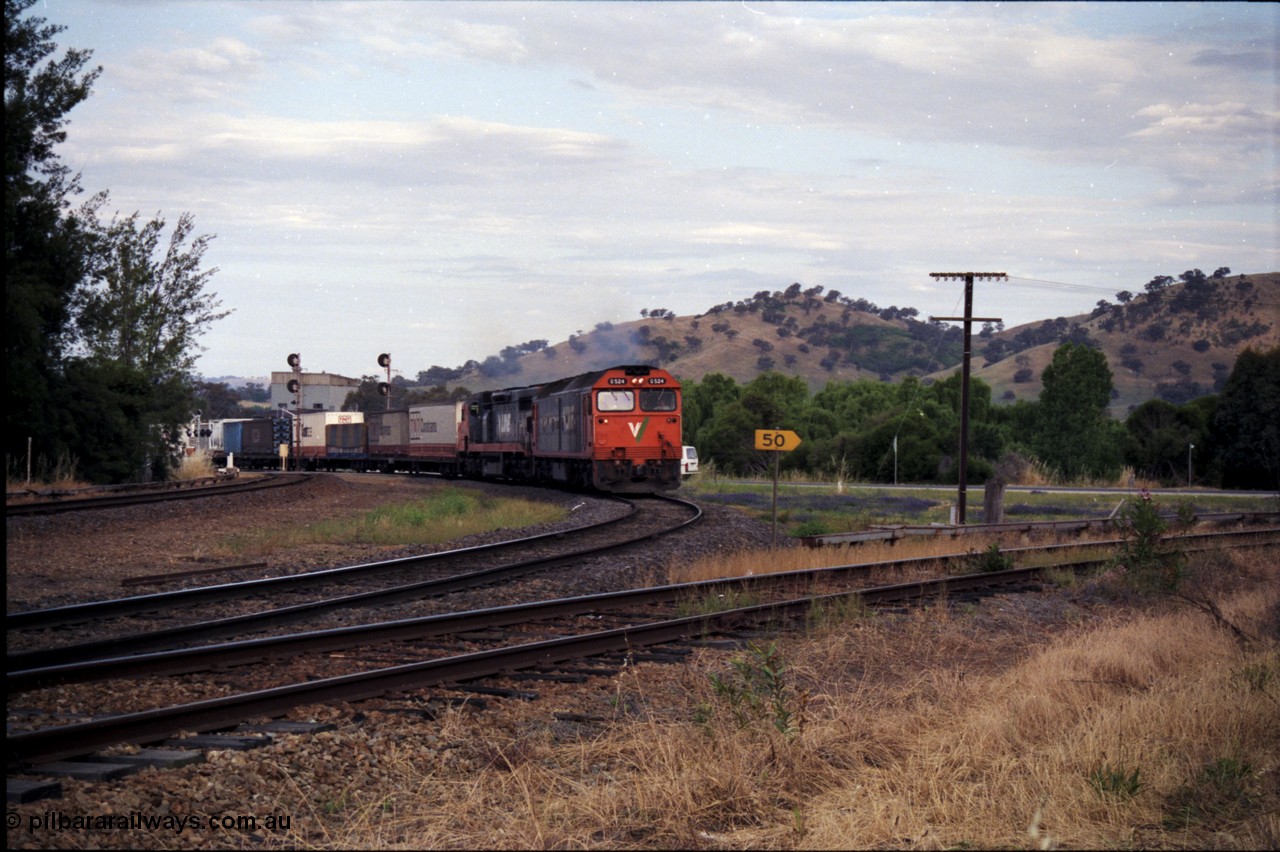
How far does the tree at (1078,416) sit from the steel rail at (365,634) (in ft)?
154

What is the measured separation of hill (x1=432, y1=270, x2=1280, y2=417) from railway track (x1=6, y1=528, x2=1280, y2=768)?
90010 mm

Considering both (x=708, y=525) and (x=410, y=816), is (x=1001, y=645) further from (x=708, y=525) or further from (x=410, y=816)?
(x=708, y=525)

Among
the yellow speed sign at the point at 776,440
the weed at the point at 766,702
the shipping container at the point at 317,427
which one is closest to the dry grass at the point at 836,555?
the yellow speed sign at the point at 776,440

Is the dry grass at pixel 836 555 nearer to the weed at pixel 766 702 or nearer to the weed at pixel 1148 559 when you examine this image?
the weed at pixel 1148 559

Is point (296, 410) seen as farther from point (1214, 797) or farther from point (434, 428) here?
point (1214, 797)

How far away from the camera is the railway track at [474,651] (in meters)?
6.66

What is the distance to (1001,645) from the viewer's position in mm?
11031

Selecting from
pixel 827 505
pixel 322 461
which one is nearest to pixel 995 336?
pixel 322 461

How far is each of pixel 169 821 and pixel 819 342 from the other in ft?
560

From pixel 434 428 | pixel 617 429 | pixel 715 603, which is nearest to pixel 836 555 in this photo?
pixel 715 603

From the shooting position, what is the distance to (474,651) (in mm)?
9766

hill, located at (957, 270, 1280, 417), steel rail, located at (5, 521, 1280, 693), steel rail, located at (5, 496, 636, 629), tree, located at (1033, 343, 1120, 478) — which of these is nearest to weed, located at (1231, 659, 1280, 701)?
steel rail, located at (5, 521, 1280, 693)

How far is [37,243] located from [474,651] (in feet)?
90.7

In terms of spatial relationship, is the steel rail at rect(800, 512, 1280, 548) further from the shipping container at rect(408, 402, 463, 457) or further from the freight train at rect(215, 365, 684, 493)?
the shipping container at rect(408, 402, 463, 457)
